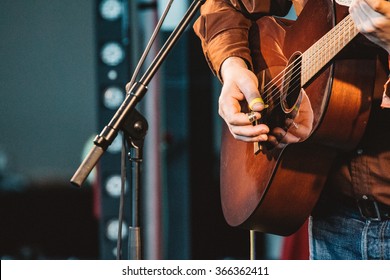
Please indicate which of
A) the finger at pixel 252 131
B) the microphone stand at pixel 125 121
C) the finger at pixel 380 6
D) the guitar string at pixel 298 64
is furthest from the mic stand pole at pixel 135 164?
the finger at pixel 380 6

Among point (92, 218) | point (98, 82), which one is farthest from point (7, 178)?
point (98, 82)

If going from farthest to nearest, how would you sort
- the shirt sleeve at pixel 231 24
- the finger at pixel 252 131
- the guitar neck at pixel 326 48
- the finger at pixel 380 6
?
the shirt sleeve at pixel 231 24 < the finger at pixel 252 131 < the guitar neck at pixel 326 48 < the finger at pixel 380 6

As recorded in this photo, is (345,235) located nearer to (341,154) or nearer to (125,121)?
(341,154)

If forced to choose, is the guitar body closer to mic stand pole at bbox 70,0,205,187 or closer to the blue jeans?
the blue jeans

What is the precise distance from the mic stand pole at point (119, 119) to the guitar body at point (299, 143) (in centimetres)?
28

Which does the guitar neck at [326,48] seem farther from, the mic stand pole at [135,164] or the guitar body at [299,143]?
the mic stand pole at [135,164]

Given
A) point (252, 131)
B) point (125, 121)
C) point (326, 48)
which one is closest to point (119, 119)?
point (125, 121)

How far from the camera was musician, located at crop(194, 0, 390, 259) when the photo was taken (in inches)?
46.3

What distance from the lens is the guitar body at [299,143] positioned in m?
1.18

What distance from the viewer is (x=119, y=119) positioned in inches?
49.3

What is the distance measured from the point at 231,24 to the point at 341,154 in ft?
1.69

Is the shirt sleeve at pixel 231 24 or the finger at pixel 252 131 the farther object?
the shirt sleeve at pixel 231 24

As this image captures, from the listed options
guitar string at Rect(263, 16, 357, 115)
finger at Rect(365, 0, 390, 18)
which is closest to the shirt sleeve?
guitar string at Rect(263, 16, 357, 115)

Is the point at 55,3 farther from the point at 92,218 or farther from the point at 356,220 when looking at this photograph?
the point at 356,220
